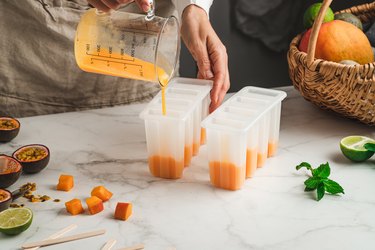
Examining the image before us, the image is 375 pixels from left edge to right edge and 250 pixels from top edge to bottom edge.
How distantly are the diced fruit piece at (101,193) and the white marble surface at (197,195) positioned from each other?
0.02 meters

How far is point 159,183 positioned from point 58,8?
70cm

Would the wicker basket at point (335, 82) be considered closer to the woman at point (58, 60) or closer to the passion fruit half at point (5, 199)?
the woman at point (58, 60)

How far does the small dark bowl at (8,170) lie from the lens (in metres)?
1.43

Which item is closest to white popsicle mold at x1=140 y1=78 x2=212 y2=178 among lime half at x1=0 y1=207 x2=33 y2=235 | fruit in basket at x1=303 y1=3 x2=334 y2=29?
lime half at x1=0 y1=207 x2=33 y2=235

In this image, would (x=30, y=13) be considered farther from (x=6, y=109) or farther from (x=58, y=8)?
(x=6, y=109)

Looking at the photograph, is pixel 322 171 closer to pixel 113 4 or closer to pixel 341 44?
pixel 341 44

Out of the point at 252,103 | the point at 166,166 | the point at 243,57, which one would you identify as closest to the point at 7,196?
the point at 166,166

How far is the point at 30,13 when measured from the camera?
186 cm

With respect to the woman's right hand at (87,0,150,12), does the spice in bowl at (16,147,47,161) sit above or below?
below

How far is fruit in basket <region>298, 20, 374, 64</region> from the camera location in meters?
1.74

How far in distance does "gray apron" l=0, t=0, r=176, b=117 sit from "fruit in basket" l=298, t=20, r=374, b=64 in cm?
53

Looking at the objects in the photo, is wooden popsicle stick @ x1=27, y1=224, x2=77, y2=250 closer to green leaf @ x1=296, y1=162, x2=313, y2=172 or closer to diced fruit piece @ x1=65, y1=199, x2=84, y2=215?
diced fruit piece @ x1=65, y1=199, x2=84, y2=215

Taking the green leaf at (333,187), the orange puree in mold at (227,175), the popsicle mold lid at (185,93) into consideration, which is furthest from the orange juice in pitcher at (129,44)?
the green leaf at (333,187)

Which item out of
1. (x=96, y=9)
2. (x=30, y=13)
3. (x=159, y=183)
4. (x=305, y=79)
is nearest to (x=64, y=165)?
(x=159, y=183)
